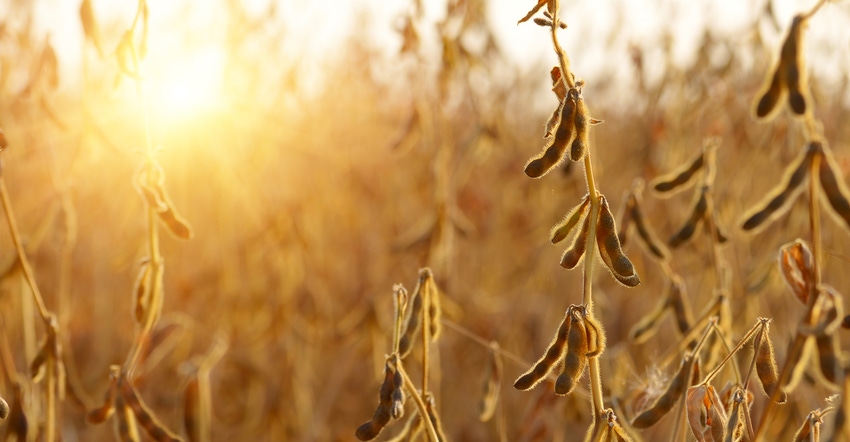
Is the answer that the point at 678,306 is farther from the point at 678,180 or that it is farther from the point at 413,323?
the point at 413,323

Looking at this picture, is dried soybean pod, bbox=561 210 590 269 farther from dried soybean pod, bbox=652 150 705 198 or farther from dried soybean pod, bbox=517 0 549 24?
dried soybean pod, bbox=652 150 705 198

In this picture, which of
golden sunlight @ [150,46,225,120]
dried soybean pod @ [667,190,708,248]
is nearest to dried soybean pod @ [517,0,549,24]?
dried soybean pod @ [667,190,708,248]

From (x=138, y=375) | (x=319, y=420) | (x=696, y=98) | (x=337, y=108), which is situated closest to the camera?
(x=138, y=375)

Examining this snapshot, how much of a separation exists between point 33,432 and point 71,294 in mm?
2302

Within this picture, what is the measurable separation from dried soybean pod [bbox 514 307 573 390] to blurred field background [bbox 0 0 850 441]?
0.74 meters

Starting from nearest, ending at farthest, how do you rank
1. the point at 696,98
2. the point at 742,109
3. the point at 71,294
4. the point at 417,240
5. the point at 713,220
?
1. the point at 713,220
2. the point at 417,240
3. the point at 696,98
4. the point at 742,109
5. the point at 71,294

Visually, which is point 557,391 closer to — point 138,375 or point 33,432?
point 33,432

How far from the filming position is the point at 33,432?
1511mm

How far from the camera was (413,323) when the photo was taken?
3.97ft

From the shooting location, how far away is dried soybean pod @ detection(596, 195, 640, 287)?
0.98 m

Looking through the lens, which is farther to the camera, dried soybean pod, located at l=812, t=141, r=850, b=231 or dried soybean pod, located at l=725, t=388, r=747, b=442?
dried soybean pod, located at l=812, t=141, r=850, b=231

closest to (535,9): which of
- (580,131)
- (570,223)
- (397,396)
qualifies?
(580,131)

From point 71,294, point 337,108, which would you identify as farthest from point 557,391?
point 337,108

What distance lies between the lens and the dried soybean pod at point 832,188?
108cm
